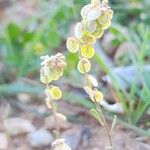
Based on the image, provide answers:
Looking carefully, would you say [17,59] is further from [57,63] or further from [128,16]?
[57,63]

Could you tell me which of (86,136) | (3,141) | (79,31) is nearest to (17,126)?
(3,141)

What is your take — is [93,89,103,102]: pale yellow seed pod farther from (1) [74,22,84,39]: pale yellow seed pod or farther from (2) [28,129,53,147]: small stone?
(2) [28,129,53,147]: small stone

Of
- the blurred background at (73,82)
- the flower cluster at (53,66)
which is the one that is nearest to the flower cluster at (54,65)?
the flower cluster at (53,66)

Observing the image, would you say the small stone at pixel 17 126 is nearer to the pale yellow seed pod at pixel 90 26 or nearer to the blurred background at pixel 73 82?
the blurred background at pixel 73 82

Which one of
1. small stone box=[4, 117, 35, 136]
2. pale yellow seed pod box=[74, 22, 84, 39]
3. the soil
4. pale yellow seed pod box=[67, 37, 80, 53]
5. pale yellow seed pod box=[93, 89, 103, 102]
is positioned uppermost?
pale yellow seed pod box=[74, 22, 84, 39]

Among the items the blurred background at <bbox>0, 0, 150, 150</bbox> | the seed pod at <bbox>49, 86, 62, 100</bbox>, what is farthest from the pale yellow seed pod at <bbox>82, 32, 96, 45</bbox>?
the blurred background at <bbox>0, 0, 150, 150</bbox>

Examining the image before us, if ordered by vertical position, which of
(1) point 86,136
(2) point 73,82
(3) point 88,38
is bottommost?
(1) point 86,136

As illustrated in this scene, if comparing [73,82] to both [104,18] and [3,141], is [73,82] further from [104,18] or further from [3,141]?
[104,18]
